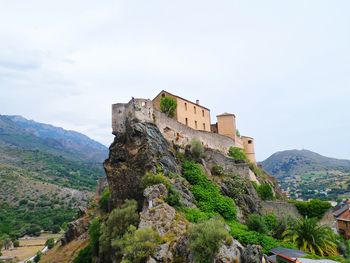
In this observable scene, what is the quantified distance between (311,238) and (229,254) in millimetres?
11500

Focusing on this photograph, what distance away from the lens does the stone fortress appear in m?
41.1

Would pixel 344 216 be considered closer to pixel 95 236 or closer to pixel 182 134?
pixel 182 134

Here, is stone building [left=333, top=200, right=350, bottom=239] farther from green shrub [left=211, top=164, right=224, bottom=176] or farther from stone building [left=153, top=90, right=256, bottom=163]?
green shrub [left=211, top=164, right=224, bottom=176]

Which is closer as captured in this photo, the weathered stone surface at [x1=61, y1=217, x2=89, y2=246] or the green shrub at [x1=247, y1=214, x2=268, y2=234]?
the green shrub at [x1=247, y1=214, x2=268, y2=234]

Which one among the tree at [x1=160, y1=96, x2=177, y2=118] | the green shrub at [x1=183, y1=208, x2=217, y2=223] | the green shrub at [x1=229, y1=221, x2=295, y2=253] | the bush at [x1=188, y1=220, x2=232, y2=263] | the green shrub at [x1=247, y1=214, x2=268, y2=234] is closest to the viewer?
the bush at [x1=188, y1=220, x2=232, y2=263]

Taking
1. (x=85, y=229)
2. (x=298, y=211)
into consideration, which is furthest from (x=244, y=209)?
(x=85, y=229)

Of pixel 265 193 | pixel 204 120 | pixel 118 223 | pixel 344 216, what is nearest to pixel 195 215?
pixel 118 223

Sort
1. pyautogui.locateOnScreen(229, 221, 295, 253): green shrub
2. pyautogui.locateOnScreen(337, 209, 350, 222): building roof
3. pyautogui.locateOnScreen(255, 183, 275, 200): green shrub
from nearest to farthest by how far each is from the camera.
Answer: pyautogui.locateOnScreen(229, 221, 295, 253): green shrub → pyautogui.locateOnScreen(255, 183, 275, 200): green shrub → pyautogui.locateOnScreen(337, 209, 350, 222): building roof

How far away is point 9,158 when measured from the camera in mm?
191125

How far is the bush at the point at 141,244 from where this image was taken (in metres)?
27.5

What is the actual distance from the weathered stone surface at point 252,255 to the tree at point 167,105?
23.9 meters

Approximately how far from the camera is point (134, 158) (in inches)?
1501

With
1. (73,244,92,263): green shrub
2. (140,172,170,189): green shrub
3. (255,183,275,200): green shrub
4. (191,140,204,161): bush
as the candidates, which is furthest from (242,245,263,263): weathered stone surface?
(73,244,92,263): green shrub

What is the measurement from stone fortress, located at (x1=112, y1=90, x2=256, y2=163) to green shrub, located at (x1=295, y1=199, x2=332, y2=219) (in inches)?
510
